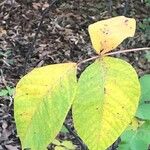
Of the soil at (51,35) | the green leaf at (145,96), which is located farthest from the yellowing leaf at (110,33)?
the soil at (51,35)

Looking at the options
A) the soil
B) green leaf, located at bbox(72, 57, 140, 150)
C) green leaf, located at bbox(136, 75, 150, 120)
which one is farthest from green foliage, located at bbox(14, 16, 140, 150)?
the soil

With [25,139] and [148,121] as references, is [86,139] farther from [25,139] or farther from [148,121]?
[148,121]

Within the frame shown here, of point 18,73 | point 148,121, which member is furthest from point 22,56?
point 148,121

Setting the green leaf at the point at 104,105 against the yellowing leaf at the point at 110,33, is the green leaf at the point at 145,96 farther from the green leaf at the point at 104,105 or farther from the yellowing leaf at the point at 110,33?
the green leaf at the point at 104,105

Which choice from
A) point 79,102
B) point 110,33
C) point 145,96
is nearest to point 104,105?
point 79,102

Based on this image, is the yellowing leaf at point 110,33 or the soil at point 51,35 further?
the soil at point 51,35

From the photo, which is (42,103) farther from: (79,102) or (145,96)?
(145,96)
